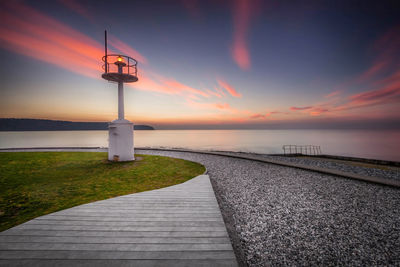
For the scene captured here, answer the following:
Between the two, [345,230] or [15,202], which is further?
[15,202]

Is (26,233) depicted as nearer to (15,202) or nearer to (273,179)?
(15,202)

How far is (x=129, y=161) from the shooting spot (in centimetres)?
1220

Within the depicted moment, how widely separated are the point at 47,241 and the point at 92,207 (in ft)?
4.34

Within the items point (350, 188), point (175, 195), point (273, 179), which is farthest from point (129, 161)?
point (350, 188)

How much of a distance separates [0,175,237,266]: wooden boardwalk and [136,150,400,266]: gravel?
808 millimetres

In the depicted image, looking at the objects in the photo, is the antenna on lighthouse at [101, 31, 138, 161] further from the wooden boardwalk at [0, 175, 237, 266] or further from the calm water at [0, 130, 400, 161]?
the calm water at [0, 130, 400, 161]

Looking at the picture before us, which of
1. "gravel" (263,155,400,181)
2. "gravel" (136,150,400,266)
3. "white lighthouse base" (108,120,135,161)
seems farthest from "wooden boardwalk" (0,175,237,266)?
"gravel" (263,155,400,181)

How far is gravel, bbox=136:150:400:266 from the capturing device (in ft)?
10.9

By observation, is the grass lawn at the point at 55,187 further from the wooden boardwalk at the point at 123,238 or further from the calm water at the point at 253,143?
the calm water at the point at 253,143

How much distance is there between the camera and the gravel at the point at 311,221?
131 inches

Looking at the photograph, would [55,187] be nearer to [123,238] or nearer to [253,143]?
[123,238]

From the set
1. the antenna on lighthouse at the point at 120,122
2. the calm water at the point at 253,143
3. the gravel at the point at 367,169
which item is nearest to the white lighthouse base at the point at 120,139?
the antenna on lighthouse at the point at 120,122

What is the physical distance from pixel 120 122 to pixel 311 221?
39.3 feet

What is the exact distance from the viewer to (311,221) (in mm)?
4602
